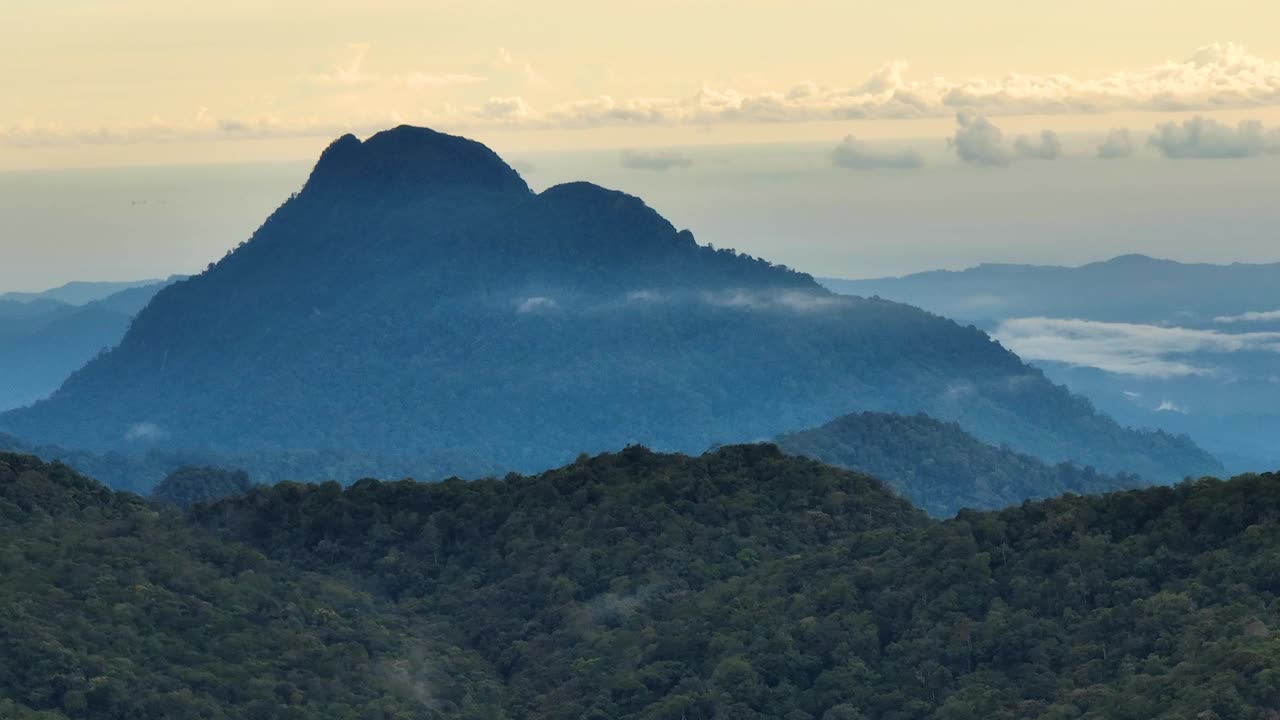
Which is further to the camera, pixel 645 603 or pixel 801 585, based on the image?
pixel 645 603

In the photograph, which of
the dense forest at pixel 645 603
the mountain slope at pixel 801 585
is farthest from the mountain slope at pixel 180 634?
the mountain slope at pixel 801 585

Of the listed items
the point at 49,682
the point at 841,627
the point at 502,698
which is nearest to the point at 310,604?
the point at 502,698

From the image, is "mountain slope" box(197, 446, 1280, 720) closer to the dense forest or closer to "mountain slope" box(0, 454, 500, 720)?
the dense forest

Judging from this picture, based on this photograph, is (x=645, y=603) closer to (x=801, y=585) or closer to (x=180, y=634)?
(x=801, y=585)

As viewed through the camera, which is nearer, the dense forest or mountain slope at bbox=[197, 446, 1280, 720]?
the dense forest

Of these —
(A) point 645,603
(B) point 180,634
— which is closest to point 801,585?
(A) point 645,603

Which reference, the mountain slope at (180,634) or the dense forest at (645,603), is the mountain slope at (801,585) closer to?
the dense forest at (645,603)

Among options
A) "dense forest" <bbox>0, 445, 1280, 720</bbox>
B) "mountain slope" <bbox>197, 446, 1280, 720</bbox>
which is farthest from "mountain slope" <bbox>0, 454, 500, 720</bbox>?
"mountain slope" <bbox>197, 446, 1280, 720</bbox>

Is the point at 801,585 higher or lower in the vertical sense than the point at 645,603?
higher

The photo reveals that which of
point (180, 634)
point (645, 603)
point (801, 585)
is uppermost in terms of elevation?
point (180, 634)
